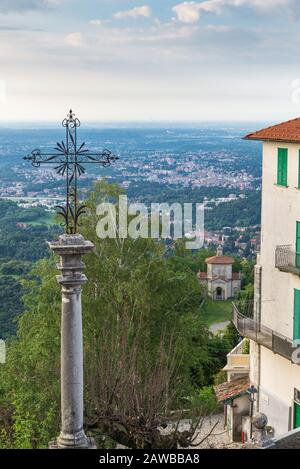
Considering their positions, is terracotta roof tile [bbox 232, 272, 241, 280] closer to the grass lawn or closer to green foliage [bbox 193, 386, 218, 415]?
the grass lawn

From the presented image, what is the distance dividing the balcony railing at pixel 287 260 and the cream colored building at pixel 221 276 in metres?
55.7

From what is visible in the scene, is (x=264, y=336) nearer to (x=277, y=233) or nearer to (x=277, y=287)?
(x=277, y=287)

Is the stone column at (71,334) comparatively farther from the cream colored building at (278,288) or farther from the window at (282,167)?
the window at (282,167)

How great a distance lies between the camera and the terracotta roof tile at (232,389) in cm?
2584

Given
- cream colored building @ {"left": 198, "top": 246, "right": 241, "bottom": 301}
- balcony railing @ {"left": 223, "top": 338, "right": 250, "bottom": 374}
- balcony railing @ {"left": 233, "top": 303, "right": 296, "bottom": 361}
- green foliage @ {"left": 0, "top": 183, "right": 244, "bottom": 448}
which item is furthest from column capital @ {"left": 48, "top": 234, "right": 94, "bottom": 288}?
cream colored building @ {"left": 198, "top": 246, "right": 241, "bottom": 301}

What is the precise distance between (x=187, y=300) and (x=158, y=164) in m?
59.7

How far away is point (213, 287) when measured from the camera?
80.8 m

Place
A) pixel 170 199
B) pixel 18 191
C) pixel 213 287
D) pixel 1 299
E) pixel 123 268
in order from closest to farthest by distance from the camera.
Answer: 1. pixel 123 268
2. pixel 1 299
3. pixel 18 191
4. pixel 170 199
5. pixel 213 287

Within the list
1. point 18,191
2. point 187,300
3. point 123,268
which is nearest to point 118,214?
point 123,268

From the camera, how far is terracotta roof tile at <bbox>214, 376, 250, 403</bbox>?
84.8 ft

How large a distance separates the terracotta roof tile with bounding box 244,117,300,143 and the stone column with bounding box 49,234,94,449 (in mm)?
12358

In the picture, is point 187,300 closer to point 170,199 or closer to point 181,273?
point 181,273

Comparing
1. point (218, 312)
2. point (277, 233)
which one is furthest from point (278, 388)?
point (218, 312)

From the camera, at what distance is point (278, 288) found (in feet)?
76.4
